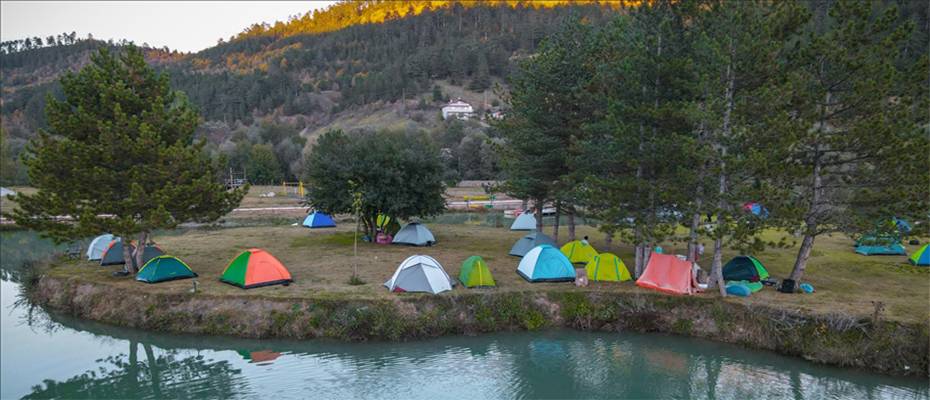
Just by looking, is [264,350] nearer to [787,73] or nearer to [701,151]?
[701,151]

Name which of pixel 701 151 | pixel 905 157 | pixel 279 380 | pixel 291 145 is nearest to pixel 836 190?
pixel 905 157

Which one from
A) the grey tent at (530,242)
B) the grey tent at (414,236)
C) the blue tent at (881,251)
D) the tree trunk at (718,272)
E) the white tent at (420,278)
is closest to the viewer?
the tree trunk at (718,272)

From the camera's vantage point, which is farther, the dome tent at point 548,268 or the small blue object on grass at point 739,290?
the dome tent at point 548,268

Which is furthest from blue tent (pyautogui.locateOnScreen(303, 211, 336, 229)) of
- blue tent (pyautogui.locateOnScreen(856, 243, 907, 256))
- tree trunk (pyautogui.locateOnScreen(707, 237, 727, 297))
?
blue tent (pyautogui.locateOnScreen(856, 243, 907, 256))

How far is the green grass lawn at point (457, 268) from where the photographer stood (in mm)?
16578

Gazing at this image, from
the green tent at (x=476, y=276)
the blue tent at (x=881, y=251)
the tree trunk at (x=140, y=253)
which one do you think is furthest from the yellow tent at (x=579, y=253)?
the tree trunk at (x=140, y=253)

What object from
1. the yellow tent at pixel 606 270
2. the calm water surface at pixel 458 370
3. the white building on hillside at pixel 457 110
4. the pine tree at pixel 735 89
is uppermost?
the white building on hillside at pixel 457 110

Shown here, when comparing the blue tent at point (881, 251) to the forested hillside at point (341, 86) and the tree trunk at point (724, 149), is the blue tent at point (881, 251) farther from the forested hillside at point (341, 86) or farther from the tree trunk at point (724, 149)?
the forested hillside at point (341, 86)

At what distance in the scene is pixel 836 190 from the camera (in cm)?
1734

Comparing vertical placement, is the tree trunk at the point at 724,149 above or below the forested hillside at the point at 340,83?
below

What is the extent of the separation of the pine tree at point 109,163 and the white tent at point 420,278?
25.9ft

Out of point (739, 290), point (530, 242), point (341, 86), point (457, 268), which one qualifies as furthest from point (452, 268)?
point (341, 86)

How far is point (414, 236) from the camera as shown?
28.0 m

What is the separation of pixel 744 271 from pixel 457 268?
10665 mm
